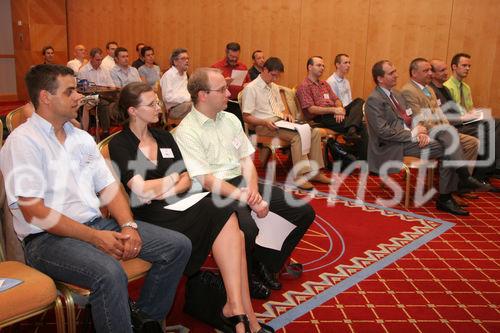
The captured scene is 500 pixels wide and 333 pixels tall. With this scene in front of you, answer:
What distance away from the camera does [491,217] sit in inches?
185

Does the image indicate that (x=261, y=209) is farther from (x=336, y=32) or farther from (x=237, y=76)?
(x=336, y=32)

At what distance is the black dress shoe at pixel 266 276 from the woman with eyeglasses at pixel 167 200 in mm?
619

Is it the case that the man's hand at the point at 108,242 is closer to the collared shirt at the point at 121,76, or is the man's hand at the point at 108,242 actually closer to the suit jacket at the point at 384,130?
the suit jacket at the point at 384,130

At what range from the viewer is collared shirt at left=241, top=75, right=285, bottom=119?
564 centimetres

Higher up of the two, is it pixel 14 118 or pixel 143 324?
pixel 14 118

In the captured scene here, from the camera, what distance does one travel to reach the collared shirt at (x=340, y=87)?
6996 mm

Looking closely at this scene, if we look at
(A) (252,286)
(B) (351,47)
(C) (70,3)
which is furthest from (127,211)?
(C) (70,3)

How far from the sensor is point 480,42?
7559 mm

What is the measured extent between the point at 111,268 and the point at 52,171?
54cm

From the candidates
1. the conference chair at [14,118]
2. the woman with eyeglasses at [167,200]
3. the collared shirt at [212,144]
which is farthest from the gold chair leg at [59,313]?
the conference chair at [14,118]

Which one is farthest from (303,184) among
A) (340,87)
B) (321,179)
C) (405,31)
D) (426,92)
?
(405,31)

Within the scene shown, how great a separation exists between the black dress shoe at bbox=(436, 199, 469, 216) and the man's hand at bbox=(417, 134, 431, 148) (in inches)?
Result: 22.1

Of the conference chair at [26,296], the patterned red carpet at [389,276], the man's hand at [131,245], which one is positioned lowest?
the patterned red carpet at [389,276]

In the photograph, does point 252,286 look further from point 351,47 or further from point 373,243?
point 351,47
